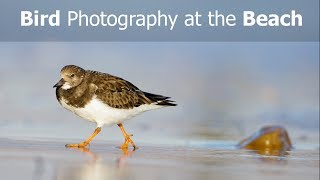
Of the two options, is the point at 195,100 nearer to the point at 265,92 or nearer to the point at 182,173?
the point at 265,92

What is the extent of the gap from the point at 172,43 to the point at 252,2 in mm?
1684

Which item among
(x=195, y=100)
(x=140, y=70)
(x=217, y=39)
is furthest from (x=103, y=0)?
(x=195, y=100)

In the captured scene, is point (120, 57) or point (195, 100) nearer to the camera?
point (195, 100)

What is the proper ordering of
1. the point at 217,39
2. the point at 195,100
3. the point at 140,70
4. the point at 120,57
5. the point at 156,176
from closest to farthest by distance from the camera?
the point at 156,176
the point at 195,100
the point at 140,70
the point at 120,57
the point at 217,39

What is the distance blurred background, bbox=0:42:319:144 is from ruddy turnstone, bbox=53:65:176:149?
1.65ft

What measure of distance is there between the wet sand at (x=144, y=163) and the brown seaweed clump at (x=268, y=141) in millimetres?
665

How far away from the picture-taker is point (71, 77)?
10055mm

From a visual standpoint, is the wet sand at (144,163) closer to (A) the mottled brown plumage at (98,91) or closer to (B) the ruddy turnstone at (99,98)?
(B) the ruddy turnstone at (99,98)

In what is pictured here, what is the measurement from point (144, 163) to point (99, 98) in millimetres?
2344

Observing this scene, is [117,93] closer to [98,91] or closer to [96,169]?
[98,91]

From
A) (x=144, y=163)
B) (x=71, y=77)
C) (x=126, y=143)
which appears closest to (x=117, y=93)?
(x=71, y=77)

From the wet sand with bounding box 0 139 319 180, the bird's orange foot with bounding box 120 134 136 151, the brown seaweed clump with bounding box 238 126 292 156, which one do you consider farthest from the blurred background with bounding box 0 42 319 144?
the wet sand with bounding box 0 139 319 180

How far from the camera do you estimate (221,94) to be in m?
13.9

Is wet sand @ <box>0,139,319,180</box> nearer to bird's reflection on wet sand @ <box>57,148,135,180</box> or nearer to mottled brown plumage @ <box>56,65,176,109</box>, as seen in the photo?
bird's reflection on wet sand @ <box>57,148,135,180</box>
